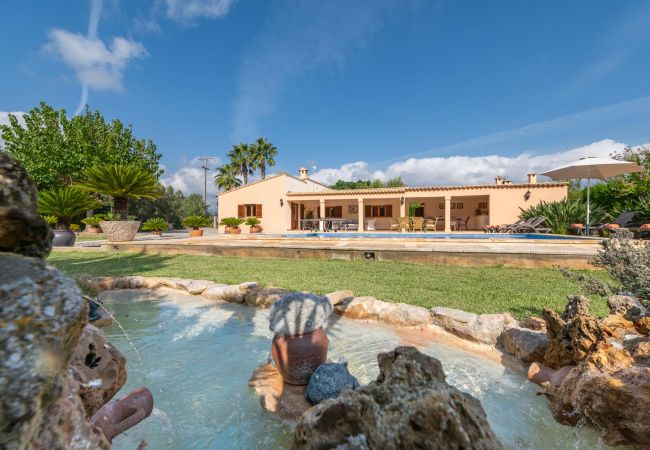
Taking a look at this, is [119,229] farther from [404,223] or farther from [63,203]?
[404,223]

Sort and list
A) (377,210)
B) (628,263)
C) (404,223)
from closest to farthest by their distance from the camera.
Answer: (628,263)
(404,223)
(377,210)

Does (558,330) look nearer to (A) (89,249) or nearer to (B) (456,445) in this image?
(B) (456,445)

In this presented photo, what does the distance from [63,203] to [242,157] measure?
2392 centimetres

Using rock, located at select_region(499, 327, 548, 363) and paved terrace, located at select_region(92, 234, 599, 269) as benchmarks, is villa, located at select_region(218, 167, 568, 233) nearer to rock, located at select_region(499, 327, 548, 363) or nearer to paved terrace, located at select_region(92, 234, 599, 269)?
paved terrace, located at select_region(92, 234, 599, 269)

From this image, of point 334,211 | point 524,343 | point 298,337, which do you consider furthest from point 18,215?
point 334,211

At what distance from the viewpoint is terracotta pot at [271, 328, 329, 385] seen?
276 cm

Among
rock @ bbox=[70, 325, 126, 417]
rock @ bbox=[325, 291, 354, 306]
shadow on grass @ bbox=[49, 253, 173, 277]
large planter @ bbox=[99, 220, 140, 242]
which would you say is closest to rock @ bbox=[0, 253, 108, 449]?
rock @ bbox=[70, 325, 126, 417]

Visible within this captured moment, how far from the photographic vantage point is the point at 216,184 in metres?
38.0

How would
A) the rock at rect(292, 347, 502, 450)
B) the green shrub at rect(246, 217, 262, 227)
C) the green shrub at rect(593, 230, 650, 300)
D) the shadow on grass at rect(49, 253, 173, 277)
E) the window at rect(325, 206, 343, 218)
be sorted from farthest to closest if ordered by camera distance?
the window at rect(325, 206, 343, 218)
the green shrub at rect(246, 217, 262, 227)
the shadow on grass at rect(49, 253, 173, 277)
the green shrub at rect(593, 230, 650, 300)
the rock at rect(292, 347, 502, 450)

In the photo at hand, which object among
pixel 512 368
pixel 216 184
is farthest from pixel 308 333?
pixel 216 184

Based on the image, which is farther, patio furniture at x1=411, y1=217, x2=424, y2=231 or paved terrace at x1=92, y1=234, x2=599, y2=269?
patio furniture at x1=411, y1=217, x2=424, y2=231

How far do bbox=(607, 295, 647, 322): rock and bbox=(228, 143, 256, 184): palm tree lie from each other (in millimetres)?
35641

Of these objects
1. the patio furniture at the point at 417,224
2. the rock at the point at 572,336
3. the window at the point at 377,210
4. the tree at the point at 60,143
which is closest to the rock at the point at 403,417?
the rock at the point at 572,336

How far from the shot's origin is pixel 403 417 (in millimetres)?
1112
